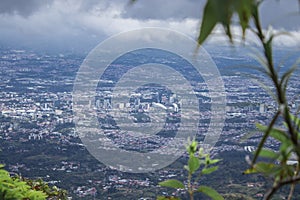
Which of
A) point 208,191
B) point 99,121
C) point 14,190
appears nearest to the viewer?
point 208,191

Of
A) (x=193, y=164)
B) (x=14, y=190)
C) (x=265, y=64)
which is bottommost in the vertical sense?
(x=14, y=190)

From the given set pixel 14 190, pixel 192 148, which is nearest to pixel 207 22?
pixel 192 148

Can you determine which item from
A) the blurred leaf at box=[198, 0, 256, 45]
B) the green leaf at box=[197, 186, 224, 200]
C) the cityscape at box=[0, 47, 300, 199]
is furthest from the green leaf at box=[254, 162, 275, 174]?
the cityscape at box=[0, 47, 300, 199]

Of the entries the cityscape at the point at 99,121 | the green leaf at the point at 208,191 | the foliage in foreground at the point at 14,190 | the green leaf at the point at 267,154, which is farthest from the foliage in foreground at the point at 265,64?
the cityscape at the point at 99,121

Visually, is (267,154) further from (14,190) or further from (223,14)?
(14,190)

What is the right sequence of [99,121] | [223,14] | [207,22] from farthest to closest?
1. [99,121]
2. [207,22]
3. [223,14]

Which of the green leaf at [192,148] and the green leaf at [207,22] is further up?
the green leaf at [207,22]

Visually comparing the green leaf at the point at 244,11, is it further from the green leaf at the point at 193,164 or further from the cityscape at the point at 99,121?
the cityscape at the point at 99,121

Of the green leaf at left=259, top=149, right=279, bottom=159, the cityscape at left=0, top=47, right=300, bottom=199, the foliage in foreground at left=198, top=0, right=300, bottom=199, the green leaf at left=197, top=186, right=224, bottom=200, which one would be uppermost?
the foliage in foreground at left=198, top=0, right=300, bottom=199

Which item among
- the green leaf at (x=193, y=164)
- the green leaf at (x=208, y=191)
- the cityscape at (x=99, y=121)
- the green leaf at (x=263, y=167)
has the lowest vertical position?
the cityscape at (x=99, y=121)

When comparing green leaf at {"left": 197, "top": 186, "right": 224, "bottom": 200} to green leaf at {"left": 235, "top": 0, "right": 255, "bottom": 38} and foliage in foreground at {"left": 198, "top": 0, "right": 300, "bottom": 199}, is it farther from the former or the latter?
green leaf at {"left": 235, "top": 0, "right": 255, "bottom": 38}

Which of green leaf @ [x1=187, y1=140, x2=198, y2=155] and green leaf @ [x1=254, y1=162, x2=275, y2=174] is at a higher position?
green leaf @ [x1=187, y1=140, x2=198, y2=155]

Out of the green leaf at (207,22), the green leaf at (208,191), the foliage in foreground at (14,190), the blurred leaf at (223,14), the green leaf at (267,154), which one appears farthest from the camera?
the foliage in foreground at (14,190)

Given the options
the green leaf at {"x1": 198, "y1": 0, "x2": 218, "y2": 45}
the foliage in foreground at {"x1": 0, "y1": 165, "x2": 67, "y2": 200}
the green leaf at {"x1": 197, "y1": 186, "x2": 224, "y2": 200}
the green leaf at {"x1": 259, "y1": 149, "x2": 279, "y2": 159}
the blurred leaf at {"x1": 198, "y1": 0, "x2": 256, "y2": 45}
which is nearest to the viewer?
the blurred leaf at {"x1": 198, "y1": 0, "x2": 256, "y2": 45}
